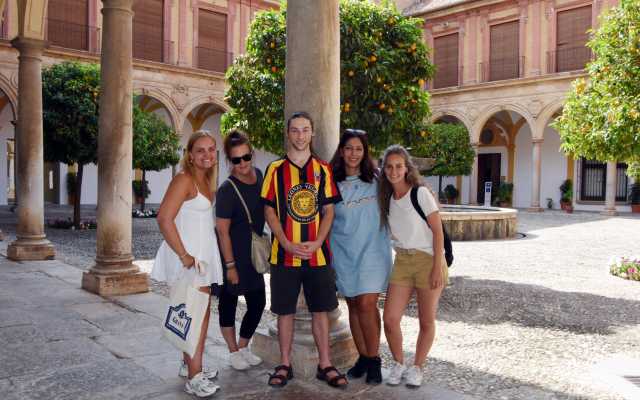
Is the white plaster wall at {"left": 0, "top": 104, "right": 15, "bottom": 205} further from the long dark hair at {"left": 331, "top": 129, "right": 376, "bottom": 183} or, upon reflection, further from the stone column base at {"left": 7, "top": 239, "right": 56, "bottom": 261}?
the long dark hair at {"left": 331, "top": 129, "right": 376, "bottom": 183}

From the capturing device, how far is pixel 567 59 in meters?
20.9

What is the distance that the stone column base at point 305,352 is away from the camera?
10.8 feet

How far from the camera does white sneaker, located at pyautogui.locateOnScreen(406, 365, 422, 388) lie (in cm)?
314

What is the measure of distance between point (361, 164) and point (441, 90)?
21.7m

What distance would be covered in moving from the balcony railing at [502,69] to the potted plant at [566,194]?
15.9 feet

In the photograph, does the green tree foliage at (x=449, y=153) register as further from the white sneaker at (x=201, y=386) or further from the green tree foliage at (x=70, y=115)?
the white sneaker at (x=201, y=386)

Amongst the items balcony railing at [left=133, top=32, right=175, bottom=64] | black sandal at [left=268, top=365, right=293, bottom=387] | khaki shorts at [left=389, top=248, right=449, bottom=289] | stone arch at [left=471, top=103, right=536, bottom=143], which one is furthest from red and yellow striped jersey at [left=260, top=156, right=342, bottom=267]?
stone arch at [left=471, top=103, right=536, bottom=143]

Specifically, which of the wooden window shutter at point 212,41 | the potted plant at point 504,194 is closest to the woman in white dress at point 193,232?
the wooden window shutter at point 212,41

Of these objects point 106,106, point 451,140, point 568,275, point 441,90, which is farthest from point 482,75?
point 106,106

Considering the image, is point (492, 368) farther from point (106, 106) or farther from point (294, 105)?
point (106, 106)

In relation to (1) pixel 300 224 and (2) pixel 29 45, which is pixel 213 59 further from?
(1) pixel 300 224

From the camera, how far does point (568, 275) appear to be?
780 centimetres

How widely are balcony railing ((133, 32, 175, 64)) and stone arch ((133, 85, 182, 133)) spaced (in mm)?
1196

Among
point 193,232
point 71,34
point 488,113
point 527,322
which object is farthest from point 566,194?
point 193,232
